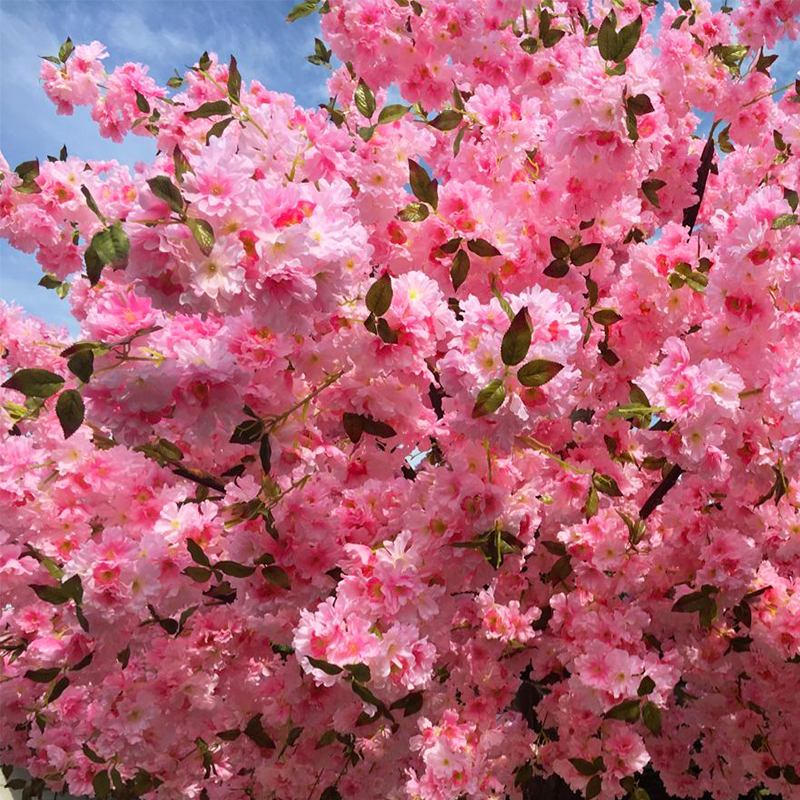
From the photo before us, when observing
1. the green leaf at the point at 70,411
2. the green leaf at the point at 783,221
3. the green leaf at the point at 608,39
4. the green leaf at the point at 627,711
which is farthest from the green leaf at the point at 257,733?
the green leaf at the point at 608,39

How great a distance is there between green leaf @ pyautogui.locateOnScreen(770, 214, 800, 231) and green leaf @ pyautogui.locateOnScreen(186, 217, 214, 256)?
200cm

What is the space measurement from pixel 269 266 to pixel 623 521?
98.6 inches

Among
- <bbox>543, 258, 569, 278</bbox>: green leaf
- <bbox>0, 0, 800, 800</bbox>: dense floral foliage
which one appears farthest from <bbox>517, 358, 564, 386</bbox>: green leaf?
<bbox>543, 258, 569, 278</bbox>: green leaf

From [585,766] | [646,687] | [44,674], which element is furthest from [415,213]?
[585,766]

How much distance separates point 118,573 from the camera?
2914mm

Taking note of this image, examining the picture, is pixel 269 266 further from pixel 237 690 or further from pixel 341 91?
pixel 341 91

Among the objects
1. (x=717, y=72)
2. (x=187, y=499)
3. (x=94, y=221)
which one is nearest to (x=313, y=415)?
(x=187, y=499)

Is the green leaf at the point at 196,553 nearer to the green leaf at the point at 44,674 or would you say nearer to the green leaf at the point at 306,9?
the green leaf at the point at 44,674

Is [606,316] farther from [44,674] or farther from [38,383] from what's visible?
[44,674]

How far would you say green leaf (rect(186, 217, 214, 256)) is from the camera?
5.97 feet

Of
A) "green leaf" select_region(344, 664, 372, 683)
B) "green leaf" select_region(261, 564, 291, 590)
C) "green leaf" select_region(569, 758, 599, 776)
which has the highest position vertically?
"green leaf" select_region(261, 564, 291, 590)

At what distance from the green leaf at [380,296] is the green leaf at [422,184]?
699mm

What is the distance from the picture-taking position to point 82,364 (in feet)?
6.41

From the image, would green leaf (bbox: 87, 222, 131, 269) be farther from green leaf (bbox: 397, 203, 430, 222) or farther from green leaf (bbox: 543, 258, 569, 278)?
green leaf (bbox: 543, 258, 569, 278)
